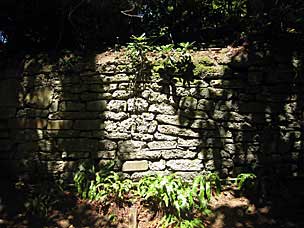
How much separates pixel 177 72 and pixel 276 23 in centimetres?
171

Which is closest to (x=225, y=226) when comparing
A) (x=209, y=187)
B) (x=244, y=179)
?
(x=209, y=187)

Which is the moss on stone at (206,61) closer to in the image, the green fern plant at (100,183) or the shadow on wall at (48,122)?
the shadow on wall at (48,122)

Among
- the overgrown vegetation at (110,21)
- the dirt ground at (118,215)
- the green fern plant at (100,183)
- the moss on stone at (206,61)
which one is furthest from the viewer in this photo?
the overgrown vegetation at (110,21)

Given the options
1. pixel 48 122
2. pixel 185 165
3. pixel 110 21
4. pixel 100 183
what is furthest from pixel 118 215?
pixel 110 21

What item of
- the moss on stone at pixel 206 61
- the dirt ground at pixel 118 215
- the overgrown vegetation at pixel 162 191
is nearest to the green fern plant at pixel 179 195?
the overgrown vegetation at pixel 162 191

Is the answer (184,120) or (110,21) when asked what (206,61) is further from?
(110,21)

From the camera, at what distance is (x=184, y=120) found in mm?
4223

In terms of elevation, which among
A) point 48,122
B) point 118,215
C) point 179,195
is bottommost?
point 118,215

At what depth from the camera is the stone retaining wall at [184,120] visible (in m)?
4.18

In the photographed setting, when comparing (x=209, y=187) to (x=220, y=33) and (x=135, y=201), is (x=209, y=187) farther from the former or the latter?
(x=220, y=33)

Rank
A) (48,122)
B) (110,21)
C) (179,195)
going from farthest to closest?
(110,21)
(48,122)
(179,195)

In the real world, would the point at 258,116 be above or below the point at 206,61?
below

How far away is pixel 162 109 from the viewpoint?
424 centimetres

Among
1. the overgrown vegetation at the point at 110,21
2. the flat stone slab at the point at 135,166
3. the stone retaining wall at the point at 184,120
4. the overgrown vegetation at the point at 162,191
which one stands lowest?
the overgrown vegetation at the point at 162,191
